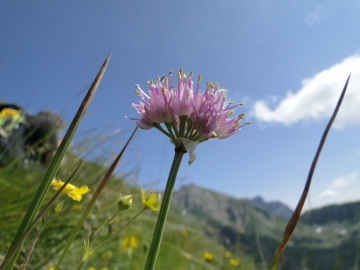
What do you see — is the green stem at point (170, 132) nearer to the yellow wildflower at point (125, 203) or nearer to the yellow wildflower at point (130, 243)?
the yellow wildflower at point (125, 203)

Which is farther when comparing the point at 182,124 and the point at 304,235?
the point at 304,235

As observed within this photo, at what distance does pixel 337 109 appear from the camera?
425 mm

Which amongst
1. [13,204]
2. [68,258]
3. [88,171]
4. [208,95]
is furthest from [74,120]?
[88,171]

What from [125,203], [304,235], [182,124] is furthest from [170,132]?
[304,235]

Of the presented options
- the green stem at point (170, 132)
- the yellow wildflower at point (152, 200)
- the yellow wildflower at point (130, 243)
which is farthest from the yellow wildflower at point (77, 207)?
the green stem at point (170, 132)

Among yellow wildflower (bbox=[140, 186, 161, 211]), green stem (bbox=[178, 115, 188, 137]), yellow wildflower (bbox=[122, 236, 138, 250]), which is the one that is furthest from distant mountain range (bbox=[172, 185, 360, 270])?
yellow wildflower (bbox=[122, 236, 138, 250])

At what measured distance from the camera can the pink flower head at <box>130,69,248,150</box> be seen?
593 millimetres

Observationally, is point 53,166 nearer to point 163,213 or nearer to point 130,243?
point 163,213

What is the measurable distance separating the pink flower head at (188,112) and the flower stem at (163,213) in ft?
0.12

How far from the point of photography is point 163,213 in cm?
47

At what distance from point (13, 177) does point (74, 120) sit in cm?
204

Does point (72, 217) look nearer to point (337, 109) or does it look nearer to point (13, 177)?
point (13, 177)

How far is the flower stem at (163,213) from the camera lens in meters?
0.43

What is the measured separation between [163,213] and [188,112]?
0.22m
